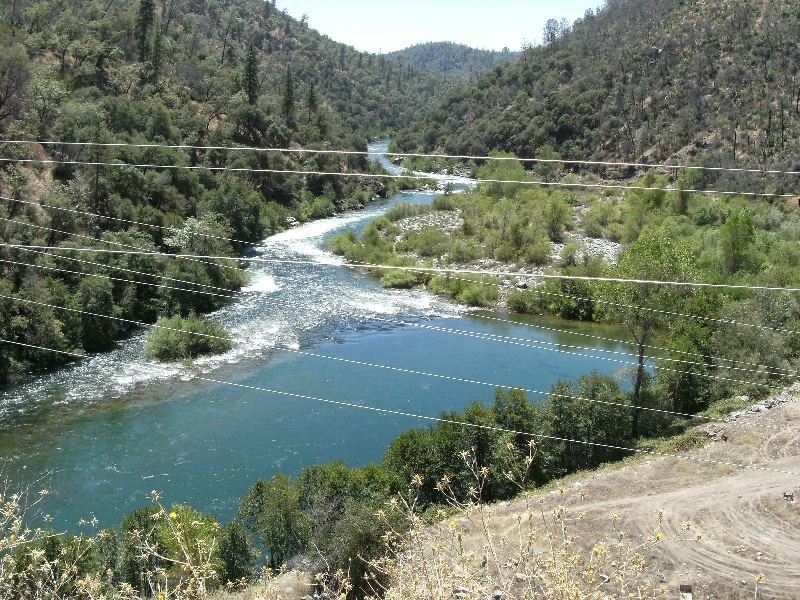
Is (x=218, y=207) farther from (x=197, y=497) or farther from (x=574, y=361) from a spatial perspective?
(x=197, y=497)

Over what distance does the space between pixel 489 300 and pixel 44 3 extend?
40600 millimetres

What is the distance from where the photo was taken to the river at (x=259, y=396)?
16484 millimetres

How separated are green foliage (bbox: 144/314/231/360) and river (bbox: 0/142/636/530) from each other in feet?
2.19

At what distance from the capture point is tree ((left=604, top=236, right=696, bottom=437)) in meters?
18.8

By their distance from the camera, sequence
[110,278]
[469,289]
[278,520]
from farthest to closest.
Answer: [469,289], [110,278], [278,520]

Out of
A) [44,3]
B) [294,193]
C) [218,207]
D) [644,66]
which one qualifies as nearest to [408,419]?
[218,207]

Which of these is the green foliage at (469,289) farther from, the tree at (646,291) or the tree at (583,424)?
the tree at (583,424)

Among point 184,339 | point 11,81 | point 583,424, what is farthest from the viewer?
point 11,81

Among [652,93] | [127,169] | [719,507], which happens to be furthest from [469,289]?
[652,93]

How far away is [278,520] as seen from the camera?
13.4 metres

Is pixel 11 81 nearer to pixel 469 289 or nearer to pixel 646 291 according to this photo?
pixel 469 289

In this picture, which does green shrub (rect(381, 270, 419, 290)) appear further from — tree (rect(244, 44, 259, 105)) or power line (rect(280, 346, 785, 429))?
tree (rect(244, 44, 259, 105))

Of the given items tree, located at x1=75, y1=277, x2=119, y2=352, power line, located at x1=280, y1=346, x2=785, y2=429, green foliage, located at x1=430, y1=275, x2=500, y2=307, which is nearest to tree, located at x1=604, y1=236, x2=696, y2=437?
power line, located at x1=280, y1=346, x2=785, y2=429

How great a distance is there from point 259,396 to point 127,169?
15.6m
